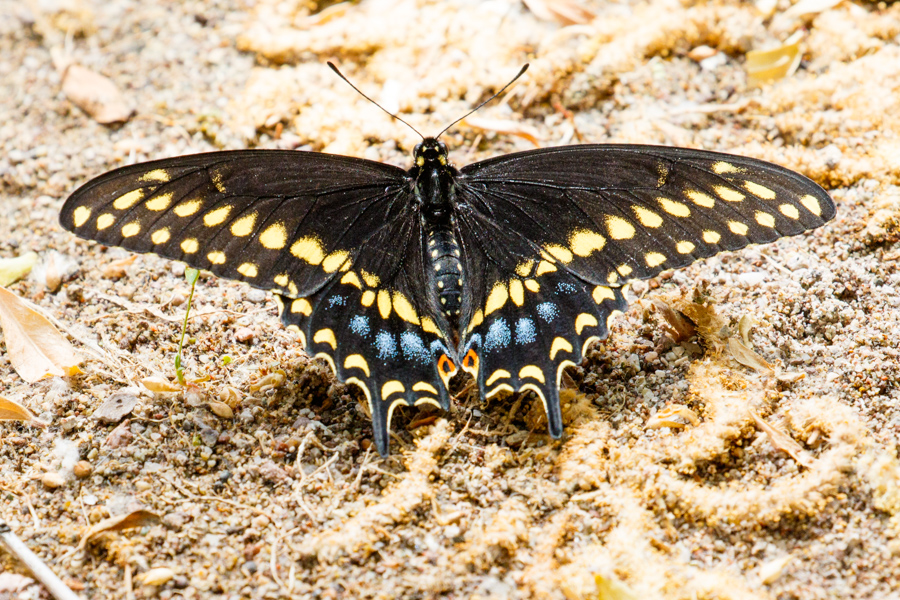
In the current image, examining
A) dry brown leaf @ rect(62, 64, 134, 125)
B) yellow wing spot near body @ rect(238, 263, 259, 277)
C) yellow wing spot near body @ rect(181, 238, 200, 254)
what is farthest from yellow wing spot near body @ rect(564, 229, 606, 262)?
dry brown leaf @ rect(62, 64, 134, 125)

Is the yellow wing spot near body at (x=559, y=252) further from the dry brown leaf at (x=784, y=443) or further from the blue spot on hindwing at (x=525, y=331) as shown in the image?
the dry brown leaf at (x=784, y=443)

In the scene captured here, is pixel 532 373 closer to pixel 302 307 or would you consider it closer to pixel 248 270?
pixel 302 307

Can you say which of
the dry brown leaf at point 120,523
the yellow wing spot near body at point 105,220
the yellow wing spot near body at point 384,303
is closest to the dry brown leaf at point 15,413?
the dry brown leaf at point 120,523

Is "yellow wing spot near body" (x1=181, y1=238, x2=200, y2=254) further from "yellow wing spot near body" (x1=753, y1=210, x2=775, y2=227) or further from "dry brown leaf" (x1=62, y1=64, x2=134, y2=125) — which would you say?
"yellow wing spot near body" (x1=753, y1=210, x2=775, y2=227)

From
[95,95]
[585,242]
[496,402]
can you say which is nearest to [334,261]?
[496,402]

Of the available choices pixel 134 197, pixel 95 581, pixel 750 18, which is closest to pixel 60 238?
pixel 134 197

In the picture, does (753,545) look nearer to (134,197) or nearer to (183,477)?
(183,477)
